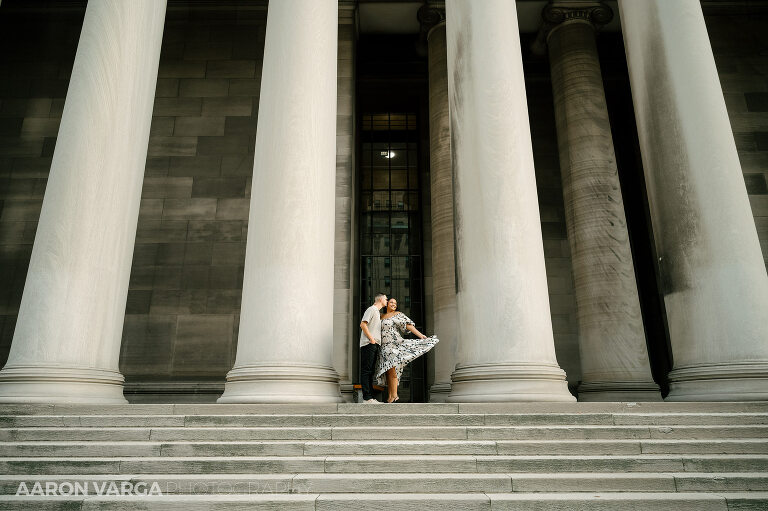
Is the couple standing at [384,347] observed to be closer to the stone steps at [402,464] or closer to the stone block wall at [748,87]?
the stone steps at [402,464]

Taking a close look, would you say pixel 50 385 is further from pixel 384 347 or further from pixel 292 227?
pixel 384 347

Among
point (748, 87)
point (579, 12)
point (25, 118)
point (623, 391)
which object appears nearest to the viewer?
point (623, 391)

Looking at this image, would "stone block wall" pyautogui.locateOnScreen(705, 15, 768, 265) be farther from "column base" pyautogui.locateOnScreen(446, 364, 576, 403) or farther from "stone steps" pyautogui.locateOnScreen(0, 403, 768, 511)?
"column base" pyautogui.locateOnScreen(446, 364, 576, 403)

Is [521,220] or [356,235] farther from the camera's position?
[356,235]

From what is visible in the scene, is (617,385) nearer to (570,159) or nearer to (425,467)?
(570,159)

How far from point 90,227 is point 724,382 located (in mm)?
31751

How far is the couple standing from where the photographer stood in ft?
87.2

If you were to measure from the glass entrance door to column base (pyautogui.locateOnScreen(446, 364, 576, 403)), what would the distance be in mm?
25012

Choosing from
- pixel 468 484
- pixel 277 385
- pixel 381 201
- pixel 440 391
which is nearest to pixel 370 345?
pixel 277 385

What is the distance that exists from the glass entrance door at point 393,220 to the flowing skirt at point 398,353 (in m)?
21.4

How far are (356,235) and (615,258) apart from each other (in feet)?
76.8

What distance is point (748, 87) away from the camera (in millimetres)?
47781

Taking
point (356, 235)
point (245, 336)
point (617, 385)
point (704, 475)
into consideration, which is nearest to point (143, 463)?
point (245, 336)

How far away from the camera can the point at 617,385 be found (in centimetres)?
3600
